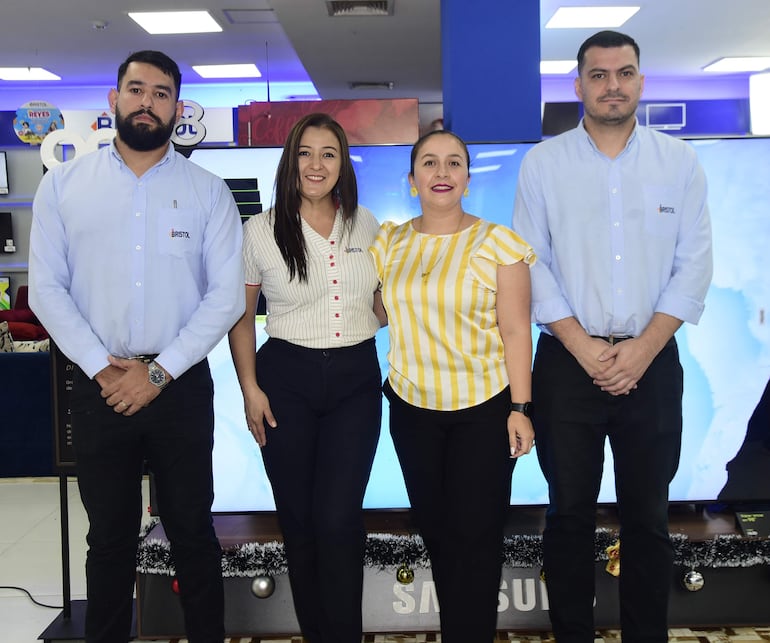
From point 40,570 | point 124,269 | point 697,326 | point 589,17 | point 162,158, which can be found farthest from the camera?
point 589,17

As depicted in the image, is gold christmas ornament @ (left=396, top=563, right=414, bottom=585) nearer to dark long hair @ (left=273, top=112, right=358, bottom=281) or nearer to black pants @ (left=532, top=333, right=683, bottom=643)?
black pants @ (left=532, top=333, right=683, bottom=643)

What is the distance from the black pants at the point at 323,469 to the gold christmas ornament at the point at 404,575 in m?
0.53

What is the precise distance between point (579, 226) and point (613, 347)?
0.33 metres

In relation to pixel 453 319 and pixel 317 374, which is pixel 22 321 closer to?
pixel 317 374

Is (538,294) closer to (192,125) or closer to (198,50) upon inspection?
(192,125)

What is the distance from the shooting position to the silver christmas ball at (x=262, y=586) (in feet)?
8.28

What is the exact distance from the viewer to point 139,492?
2059 mm

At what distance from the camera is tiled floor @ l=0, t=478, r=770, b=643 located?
2566 mm

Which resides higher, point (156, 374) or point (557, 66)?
point (557, 66)

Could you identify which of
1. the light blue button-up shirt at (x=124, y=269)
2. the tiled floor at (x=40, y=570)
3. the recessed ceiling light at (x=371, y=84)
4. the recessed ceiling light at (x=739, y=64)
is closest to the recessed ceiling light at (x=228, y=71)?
the recessed ceiling light at (x=371, y=84)

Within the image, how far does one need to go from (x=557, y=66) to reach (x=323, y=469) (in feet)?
32.7

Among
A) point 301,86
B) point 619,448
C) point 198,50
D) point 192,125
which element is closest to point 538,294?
point 619,448

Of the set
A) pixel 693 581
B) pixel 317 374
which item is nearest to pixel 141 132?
pixel 317 374

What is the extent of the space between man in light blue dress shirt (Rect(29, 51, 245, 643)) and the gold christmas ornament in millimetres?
654
